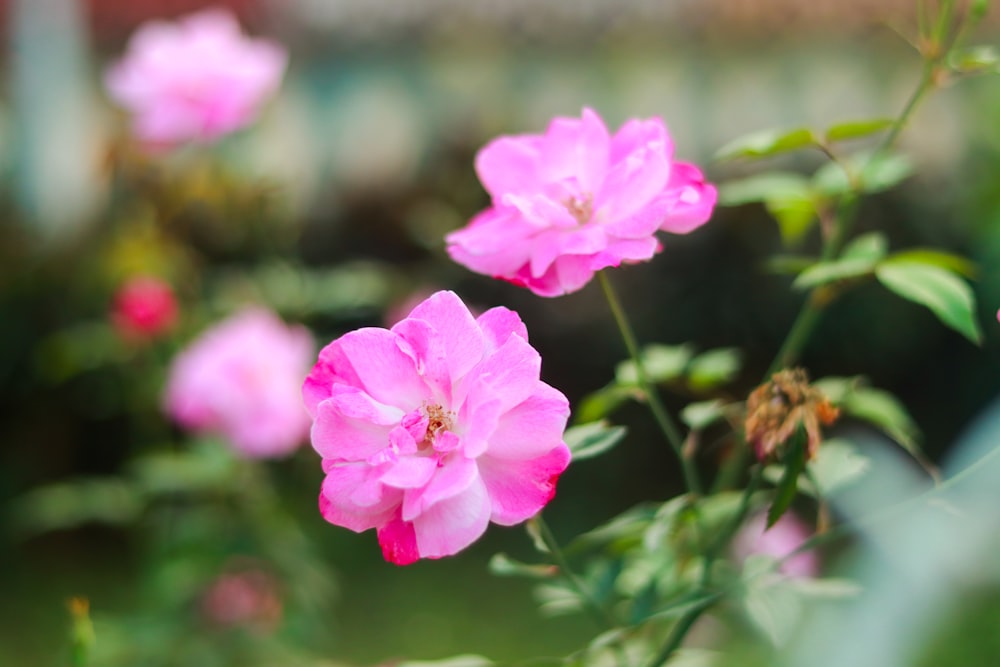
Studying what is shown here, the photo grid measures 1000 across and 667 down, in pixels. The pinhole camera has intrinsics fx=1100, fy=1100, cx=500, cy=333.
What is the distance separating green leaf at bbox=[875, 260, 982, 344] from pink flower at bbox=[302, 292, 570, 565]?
25 centimetres

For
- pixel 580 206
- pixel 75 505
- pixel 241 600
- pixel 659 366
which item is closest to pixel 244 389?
pixel 241 600

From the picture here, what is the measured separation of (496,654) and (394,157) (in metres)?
3.75

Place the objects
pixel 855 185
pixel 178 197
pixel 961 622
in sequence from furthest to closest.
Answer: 1. pixel 178 197
2. pixel 961 622
3. pixel 855 185

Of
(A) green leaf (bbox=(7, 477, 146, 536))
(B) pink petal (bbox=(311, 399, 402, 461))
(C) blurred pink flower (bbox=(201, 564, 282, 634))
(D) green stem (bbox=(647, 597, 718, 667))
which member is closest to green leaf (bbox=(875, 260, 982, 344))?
(D) green stem (bbox=(647, 597, 718, 667))

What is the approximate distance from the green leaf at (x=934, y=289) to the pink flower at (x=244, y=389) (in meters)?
1.17

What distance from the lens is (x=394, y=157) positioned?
19.2 ft

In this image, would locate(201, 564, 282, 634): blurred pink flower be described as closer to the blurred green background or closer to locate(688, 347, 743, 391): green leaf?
the blurred green background

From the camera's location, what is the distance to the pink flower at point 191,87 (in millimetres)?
1710

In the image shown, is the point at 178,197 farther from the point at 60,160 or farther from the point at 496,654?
the point at 60,160

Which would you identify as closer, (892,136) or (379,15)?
(892,136)

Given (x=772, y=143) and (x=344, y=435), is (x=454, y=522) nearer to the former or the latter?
(x=344, y=435)

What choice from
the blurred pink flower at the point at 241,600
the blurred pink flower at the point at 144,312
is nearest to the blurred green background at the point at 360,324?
the blurred pink flower at the point at 241,600

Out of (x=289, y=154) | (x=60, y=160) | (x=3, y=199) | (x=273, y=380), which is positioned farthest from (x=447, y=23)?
(x=273, y=380)

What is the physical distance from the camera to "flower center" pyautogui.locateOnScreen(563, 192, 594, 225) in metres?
0.66
